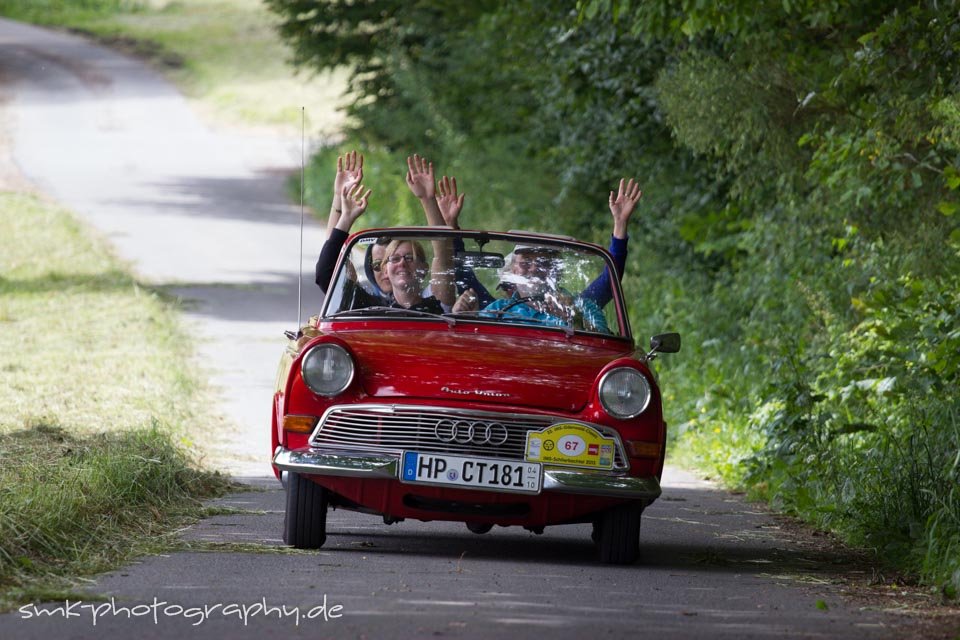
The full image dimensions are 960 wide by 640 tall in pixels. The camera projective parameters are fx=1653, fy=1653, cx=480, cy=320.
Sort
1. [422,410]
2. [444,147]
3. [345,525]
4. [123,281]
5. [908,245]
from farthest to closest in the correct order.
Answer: [444,147] → [123,281] → [908,245] → [345,525] → [422,410]

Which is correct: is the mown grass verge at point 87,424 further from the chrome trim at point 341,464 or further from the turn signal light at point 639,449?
the turn signal light at point 639,449

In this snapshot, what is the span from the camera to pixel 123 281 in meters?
21.9

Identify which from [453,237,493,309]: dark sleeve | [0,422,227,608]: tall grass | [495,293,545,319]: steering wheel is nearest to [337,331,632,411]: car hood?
[495,293,545,319]: steering wheel

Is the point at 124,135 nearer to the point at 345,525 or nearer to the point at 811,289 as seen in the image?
the point at 811,289

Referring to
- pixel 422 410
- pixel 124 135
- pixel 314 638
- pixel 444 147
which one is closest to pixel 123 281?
pixel 444 147

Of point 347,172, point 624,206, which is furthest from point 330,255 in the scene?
point 624,206

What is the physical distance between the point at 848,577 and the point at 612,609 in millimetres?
1832

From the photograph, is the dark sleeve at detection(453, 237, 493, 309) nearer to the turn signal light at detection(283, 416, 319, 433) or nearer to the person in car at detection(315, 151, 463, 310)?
the person in car at detection(315, 151, 463, 310)

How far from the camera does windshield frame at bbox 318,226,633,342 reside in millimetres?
8555

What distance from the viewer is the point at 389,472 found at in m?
7.50

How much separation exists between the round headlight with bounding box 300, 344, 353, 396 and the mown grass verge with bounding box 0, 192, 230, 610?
1.15m

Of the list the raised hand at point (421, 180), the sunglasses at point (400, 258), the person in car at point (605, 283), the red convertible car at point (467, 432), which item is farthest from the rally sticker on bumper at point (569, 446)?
the raised hand at point (421, 180)

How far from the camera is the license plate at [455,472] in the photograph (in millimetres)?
7527

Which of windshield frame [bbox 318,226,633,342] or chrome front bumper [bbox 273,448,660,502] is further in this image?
windshield frame [bbox 318,226,633,342]
